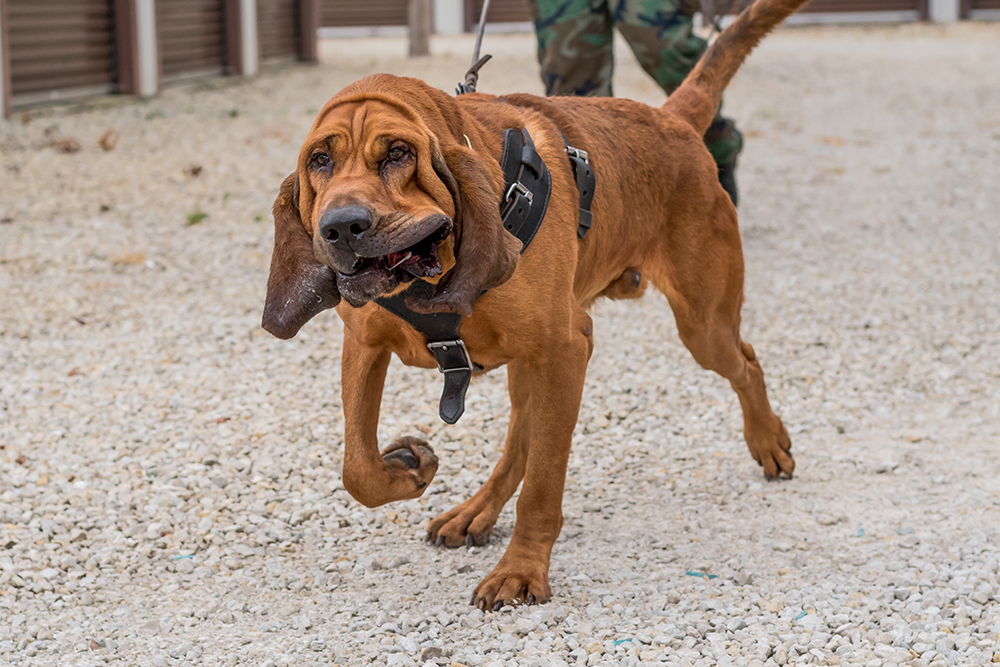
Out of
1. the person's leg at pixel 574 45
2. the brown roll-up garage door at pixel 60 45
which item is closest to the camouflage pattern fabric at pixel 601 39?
the person's leg at pixel 574 45

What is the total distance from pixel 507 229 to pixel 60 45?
9315 mm

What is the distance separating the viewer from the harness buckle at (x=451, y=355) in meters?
2.55

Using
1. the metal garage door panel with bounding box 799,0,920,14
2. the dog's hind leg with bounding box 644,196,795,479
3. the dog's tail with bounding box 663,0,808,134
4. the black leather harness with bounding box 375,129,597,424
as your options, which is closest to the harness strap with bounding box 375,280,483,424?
the black leather harness with bounding box 375,129,597,424

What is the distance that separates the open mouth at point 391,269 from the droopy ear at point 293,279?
0.07m

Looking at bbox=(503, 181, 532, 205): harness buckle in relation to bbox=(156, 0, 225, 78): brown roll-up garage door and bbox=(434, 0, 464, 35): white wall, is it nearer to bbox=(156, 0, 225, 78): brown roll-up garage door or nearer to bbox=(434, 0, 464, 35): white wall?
bbox=(156, 0, 225, 78): brown roll-up garage door

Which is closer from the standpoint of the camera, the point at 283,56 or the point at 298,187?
the point at 298,187

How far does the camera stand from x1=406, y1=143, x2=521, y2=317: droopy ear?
2.21 meters

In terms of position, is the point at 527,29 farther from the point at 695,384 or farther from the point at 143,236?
the point at 695,384

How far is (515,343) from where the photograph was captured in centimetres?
262

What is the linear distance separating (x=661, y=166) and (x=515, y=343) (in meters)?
0.90

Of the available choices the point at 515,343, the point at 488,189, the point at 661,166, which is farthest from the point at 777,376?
the point at 488,189

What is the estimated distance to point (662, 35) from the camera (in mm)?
5199

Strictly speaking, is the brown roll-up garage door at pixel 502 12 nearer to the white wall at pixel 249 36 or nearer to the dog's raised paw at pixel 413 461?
the white wall at pixel 249 36

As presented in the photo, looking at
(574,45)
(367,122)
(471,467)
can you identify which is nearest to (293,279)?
(367,122)
